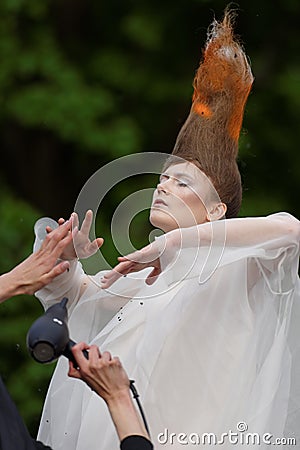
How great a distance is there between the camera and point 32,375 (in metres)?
5.01

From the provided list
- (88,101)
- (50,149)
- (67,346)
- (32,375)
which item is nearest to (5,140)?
(50,149)

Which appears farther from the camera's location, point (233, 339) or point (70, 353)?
point (233, 339)

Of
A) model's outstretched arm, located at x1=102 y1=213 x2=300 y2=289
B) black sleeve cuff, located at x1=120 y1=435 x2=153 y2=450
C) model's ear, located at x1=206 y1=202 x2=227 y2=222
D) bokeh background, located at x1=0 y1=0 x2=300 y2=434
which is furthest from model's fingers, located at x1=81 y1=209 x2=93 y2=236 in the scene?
bokeh background, located at x1=0 y1=0 x2=300 y2=434

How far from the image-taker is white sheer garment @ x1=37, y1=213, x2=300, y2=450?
2.44 meters

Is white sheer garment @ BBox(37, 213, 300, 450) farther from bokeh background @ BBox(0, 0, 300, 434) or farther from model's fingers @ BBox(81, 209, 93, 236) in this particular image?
bokeh background @ BBox(0, 0, 300, 434)

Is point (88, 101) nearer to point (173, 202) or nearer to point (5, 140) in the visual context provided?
point (5, 140)

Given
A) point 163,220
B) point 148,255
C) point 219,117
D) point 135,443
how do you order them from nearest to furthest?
point 135,443, point 148,255, point 163,220, point 219,117

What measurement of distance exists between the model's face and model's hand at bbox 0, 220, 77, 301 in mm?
206

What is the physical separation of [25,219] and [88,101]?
667 millimetres

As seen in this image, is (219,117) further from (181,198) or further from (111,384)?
(111,384)

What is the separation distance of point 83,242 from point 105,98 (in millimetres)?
3061

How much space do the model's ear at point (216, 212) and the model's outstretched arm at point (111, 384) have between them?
599 millimetres

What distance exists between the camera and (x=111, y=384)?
2020 millimetres

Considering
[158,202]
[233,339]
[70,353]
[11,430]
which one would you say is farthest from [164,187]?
[11,430]
